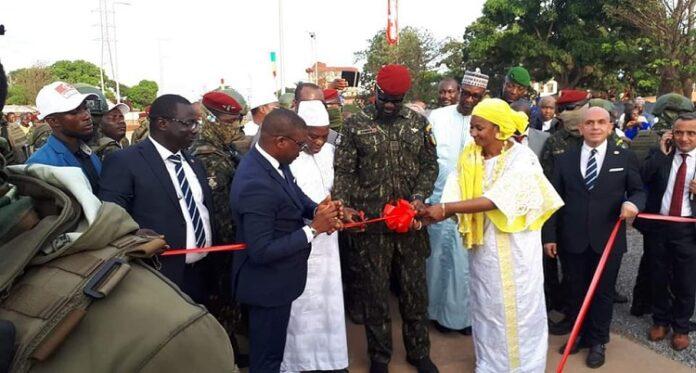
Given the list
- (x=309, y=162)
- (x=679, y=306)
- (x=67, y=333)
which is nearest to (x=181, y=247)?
(x=309, y=162)

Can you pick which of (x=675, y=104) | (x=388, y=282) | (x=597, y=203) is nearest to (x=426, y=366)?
(x=388, y=282)

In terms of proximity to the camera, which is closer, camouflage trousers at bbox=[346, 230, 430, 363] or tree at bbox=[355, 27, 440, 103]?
camouflage trousers at bbox=[346, 230, 430, 363]

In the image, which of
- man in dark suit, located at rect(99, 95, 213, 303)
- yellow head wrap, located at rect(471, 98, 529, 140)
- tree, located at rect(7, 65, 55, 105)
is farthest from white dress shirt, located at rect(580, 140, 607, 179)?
tree, located at rect(7, 65, 55, 105)

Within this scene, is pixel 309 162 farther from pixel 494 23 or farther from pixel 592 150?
pixel 494 23

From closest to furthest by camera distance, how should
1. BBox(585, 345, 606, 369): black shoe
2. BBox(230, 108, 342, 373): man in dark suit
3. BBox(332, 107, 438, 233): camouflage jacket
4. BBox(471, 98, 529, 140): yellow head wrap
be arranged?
BBox(230, 108, 342, 373): man in dark suit < BBox(471, 98, 529, 140): yellow head wrap < BBox(332, 107, 438, 233): camouflage jacket < BBox(585, 345, 606, 369): black shoe

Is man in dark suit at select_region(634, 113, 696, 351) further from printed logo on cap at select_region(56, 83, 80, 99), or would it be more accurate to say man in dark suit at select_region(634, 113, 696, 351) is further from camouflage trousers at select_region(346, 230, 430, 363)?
printed logo on cap at select_region(56, 83, 80, 99)

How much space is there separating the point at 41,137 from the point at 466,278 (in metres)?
5.37

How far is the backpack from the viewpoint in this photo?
89 cm

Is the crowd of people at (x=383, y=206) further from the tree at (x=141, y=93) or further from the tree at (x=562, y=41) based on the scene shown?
the tree at (x=141, y=93)

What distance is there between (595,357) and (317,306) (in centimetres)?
207

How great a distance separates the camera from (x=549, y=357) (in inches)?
153

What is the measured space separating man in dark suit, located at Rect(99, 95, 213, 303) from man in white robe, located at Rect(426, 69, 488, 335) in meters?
2.04

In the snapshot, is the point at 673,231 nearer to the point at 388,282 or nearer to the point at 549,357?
the point at 549,357

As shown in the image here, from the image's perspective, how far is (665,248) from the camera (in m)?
4.17
